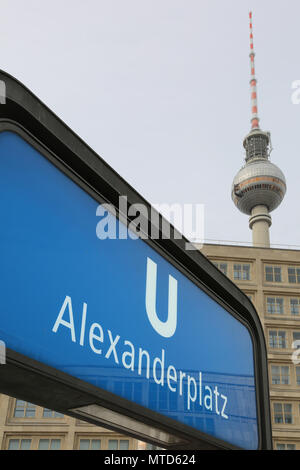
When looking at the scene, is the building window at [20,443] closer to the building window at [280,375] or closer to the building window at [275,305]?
the building window at [280,375]

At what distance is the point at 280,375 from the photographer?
181 ft

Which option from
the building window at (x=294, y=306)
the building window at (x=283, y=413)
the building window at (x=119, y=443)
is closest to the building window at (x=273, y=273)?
the building window at (x=294, y=306)

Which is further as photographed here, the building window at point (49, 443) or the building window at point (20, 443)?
the building window at point (49, 443)

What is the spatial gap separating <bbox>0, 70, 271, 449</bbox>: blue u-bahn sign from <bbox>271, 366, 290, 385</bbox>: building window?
5449 cm

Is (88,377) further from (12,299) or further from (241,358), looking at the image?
(241,358)

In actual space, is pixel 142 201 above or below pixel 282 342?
below

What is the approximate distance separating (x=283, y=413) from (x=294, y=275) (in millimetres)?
15337

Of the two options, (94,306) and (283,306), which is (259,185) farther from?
(94,306)

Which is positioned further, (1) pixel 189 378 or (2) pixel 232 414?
(2) pixel 232 414

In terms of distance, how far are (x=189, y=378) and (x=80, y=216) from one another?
3.55 feet

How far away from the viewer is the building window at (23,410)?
161ft

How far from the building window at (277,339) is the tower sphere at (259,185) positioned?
41.5 m

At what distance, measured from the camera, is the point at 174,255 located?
10.0 ft

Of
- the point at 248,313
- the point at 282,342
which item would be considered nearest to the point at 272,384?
the point at 282,342
